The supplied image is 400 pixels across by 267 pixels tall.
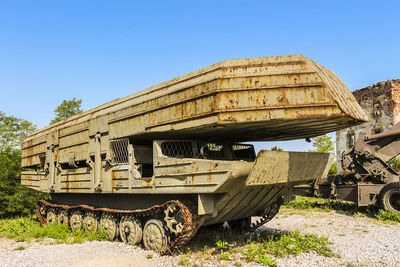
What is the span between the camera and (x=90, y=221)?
838cm

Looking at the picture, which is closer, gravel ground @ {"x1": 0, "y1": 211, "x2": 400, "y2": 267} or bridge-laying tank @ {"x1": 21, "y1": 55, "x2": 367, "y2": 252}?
bridge-laying tank @ {"x1": 21, "y1": 55, "x2": 367, "y2": 252}

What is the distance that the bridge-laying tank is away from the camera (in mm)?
5129

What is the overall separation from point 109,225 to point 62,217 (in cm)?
275

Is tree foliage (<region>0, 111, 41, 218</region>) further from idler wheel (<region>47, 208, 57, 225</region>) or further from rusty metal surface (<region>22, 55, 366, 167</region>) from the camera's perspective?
rusty metal surface (<region>22, 55, 366, 167</region>)

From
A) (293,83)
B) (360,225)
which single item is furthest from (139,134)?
(360,225)

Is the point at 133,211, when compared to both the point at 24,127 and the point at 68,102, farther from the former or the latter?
the point at 24,127

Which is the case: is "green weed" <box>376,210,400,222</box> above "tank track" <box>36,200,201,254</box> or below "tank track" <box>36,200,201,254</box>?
below

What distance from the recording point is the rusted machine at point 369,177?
10711 millimetres

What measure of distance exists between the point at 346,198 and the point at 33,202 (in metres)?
12.4

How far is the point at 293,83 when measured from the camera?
5086 mm

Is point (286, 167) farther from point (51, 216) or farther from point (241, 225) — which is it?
point (51, 216)

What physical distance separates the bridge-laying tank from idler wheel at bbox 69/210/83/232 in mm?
31

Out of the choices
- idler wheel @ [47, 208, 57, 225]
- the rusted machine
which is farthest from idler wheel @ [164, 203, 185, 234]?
the rusted machine

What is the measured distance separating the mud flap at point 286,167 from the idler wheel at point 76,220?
18.6 feet
